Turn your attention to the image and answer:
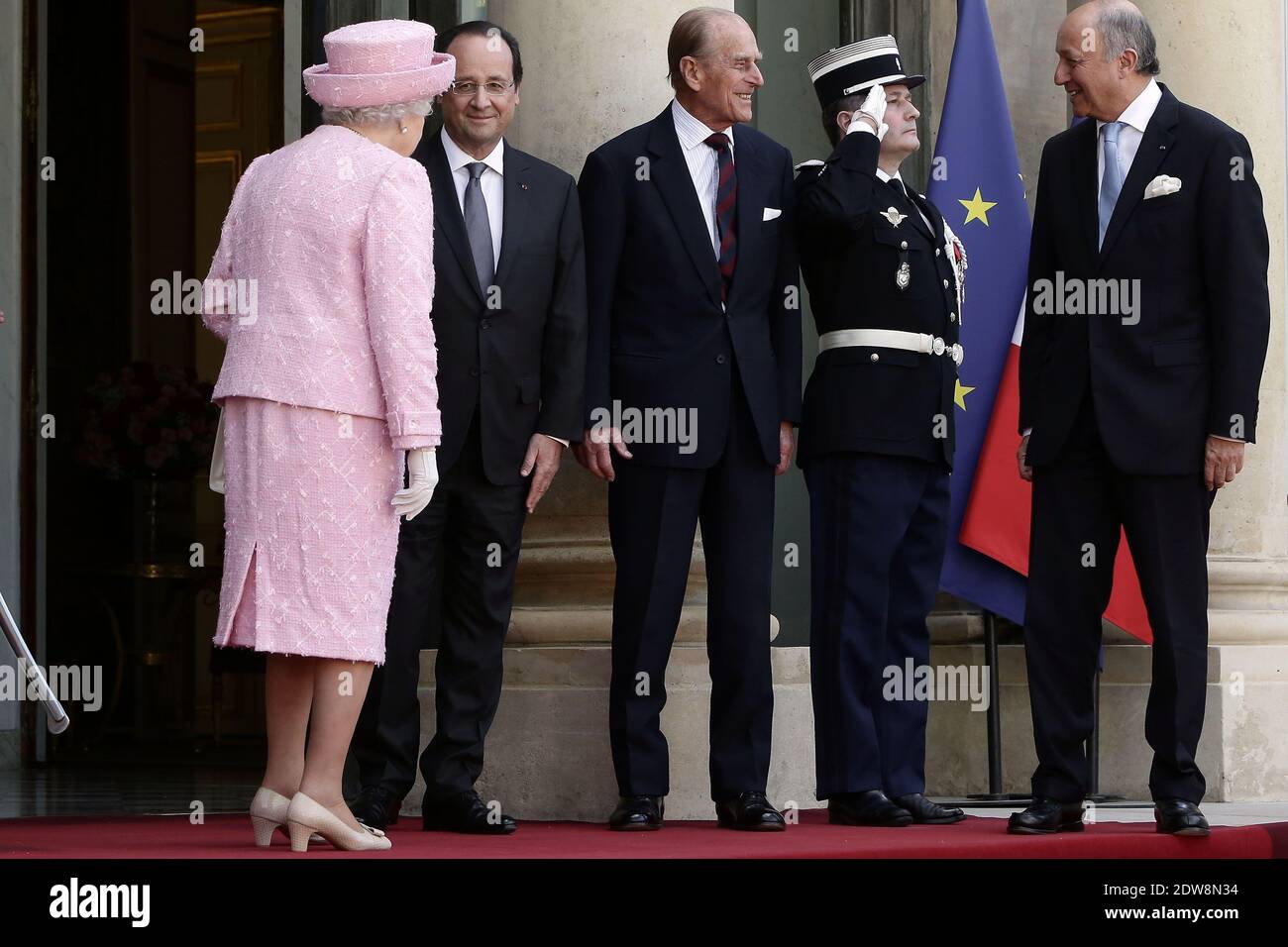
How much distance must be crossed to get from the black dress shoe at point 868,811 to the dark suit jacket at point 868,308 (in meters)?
0.97

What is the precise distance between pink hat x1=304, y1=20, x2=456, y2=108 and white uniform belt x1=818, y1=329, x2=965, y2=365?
1650mm

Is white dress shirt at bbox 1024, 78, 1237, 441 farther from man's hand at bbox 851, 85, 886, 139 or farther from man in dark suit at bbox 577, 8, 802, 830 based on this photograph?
man in dark suit at bbox 577, 8, 802, 830

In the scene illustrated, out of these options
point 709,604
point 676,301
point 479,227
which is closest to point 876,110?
point 676,301

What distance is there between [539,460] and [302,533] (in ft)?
3.78

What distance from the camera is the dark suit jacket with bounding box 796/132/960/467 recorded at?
19.8ft

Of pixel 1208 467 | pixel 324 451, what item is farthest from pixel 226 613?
pixel 1208 467

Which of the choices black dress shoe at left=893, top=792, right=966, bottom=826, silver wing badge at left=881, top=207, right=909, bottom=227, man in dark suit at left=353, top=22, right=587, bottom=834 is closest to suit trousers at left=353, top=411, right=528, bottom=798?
man in dark suit at left=353, top=22, right=587, bottom=834

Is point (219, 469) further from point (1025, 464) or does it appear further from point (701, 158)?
point (1025, 464)

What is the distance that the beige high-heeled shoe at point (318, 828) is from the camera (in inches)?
187

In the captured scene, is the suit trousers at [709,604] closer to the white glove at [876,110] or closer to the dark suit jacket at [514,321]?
the dark suit jacket at [514,321]

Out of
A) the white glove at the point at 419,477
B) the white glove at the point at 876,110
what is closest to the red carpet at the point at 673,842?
the white glove at the point at 419,477

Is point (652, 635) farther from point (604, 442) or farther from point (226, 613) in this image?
point (226, 613)

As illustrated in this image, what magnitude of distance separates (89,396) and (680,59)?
5.22 meters

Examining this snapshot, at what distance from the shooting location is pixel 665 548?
5898 mm
